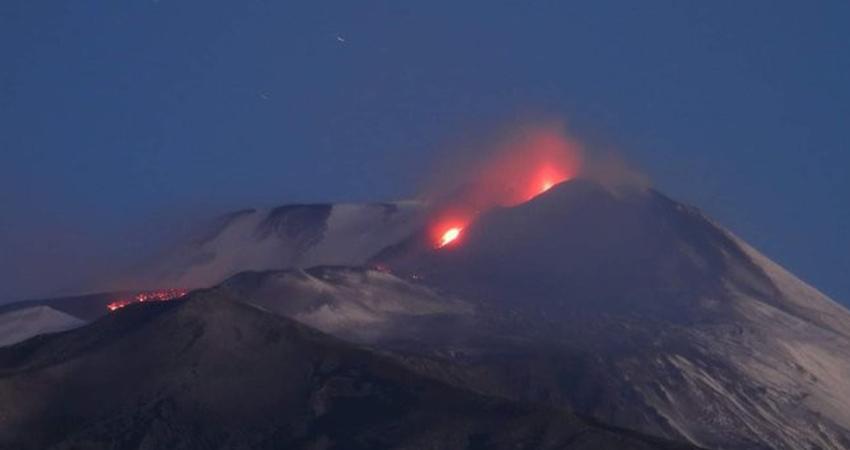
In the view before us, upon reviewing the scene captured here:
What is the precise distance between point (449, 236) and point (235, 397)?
84.9 m

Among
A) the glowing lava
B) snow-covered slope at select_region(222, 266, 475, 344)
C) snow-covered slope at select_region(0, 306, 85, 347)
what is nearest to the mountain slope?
the glowing lava

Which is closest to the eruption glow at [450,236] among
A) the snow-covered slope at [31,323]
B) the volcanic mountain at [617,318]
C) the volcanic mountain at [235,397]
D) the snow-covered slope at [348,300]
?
the volcanic mountain at [617,318]

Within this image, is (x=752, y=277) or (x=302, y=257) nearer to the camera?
(x=752, y=277)

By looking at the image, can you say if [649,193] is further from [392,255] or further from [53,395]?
[53,395]

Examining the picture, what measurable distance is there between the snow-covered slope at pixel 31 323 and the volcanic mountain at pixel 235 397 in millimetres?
55105

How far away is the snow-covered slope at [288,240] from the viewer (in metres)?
172

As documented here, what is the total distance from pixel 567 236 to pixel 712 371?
116 ft

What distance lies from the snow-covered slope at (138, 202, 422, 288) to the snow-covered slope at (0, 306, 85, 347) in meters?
25.2

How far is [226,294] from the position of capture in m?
86.1

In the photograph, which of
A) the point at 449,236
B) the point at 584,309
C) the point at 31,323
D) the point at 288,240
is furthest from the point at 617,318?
the point at 288,240

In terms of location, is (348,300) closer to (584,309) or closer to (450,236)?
(584,309)

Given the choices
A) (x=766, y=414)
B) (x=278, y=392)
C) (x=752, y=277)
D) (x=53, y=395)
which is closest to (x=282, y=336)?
(x=278, y=392)

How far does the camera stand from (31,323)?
467 feet

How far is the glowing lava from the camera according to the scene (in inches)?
→ 6108
